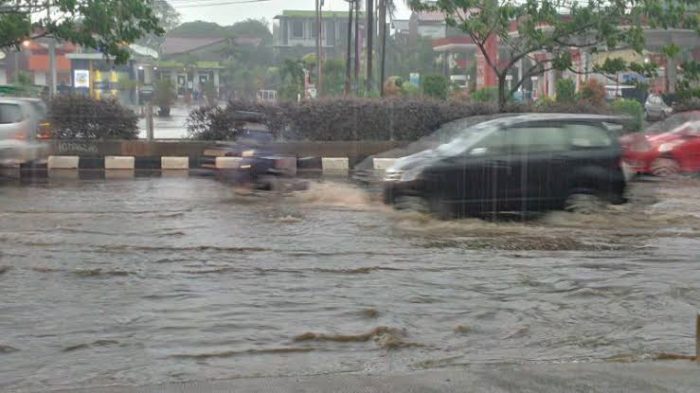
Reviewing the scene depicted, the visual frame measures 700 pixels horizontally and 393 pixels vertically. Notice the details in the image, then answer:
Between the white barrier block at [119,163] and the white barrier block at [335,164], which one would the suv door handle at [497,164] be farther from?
the white barrier block at [119,163]

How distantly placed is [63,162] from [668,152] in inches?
518

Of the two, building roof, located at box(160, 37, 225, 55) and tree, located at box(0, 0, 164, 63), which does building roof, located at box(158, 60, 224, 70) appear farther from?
tree, located at box(0, 0, 164, 63)

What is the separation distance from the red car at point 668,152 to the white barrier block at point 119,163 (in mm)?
10877

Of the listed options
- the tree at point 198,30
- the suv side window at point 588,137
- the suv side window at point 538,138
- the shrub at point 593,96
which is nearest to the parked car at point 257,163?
the suv side window at point 538,138

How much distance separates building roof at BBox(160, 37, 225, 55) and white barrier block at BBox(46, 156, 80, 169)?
190 feet

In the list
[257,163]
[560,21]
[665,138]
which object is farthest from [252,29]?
[257,163]

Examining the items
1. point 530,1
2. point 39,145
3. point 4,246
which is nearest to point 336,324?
point 4,246

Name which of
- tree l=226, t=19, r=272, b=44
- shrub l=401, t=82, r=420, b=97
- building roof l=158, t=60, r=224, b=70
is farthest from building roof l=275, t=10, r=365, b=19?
shrub l=401, t=82, r=420, b=97

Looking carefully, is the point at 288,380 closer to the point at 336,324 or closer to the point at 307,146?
the point at 336,324

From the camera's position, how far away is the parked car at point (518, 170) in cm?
1123

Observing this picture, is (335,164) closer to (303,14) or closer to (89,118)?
(89,118)

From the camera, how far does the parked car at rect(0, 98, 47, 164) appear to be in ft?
54.5

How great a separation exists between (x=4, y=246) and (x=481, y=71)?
1558 inches

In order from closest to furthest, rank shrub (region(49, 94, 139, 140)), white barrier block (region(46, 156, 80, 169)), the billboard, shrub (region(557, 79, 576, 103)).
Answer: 1. white barrier block (region(46, 156, 80, 169))
2. shrub (region(49, 94, 139, 140))
3. shrub (region(557, 79, 576, 103))
4. the billboard
